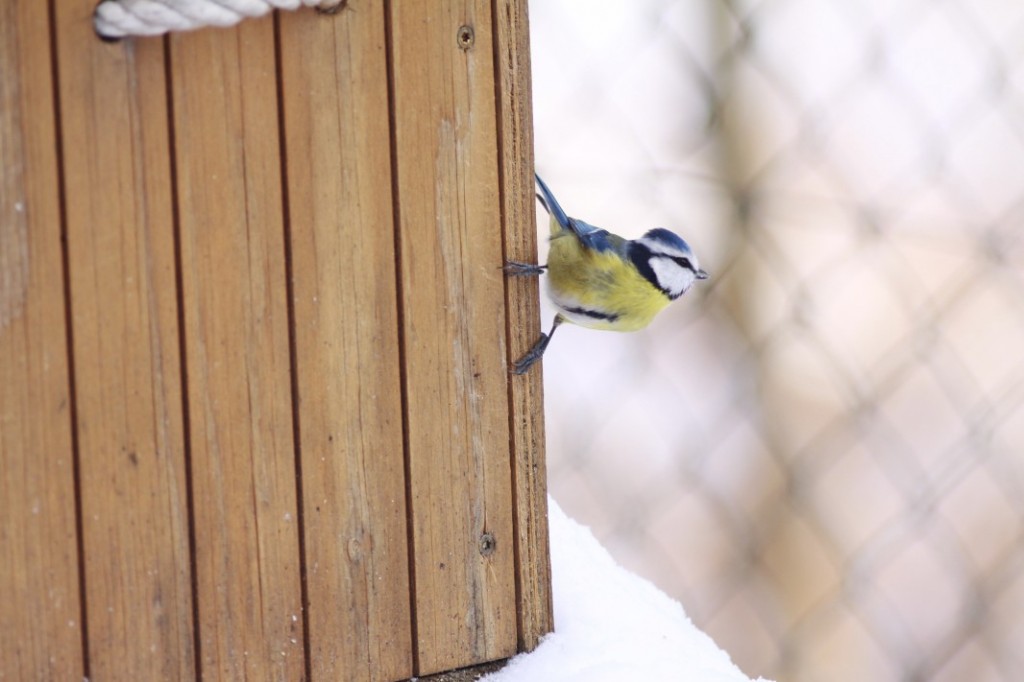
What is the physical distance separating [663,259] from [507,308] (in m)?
0.48

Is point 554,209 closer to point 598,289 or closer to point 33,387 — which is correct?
point 598,289

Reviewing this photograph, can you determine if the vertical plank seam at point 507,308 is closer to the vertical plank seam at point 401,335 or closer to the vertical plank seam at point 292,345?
the vertical plank seam at point 401,335

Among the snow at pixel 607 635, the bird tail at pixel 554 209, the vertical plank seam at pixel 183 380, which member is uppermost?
the bird tail at pixel 554 209

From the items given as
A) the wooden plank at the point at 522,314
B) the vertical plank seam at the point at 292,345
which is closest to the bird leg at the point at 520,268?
the wooden plank at the point at 522,314

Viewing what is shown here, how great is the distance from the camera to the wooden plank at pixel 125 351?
1.13 m

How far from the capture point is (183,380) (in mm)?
1186

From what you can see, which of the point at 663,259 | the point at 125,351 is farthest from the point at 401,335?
the point at 663,259

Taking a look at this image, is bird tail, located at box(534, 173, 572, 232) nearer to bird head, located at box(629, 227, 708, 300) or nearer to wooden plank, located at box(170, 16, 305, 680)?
bird head, located at box(629, 227, 708, 300)

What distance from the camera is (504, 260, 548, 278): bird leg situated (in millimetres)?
1381

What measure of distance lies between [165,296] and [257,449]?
0.60ft

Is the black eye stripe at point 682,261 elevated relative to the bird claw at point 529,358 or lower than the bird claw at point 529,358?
elevated

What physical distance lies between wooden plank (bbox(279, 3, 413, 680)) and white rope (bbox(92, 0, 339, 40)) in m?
0.11

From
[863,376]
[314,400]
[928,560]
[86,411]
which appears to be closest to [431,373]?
[314,400]

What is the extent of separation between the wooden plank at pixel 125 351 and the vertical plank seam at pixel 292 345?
0.12m
